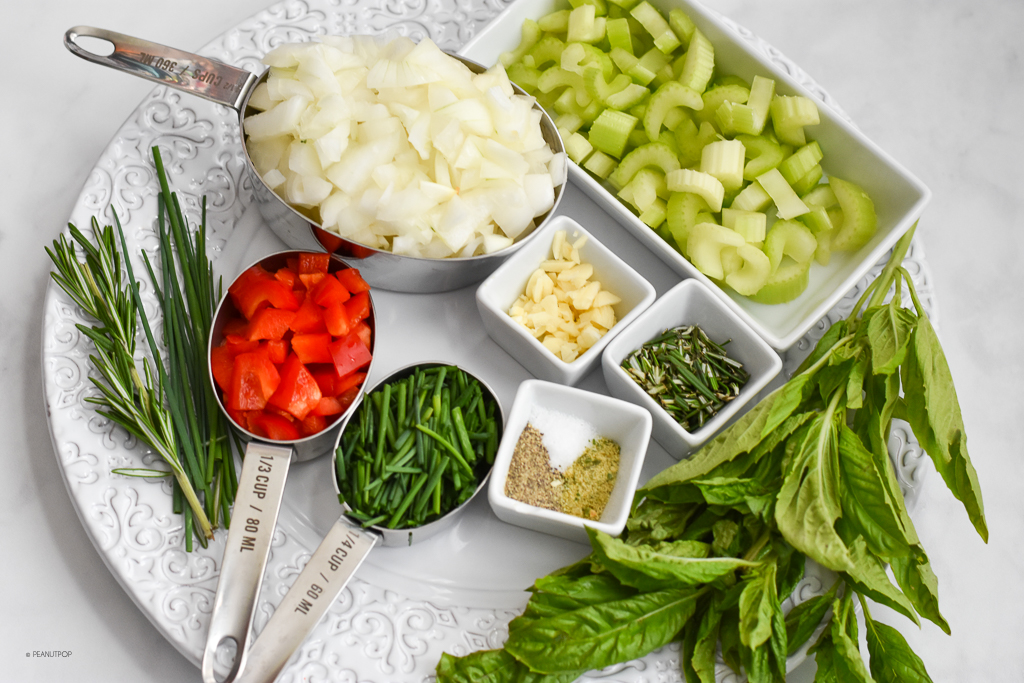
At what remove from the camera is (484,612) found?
1650mm

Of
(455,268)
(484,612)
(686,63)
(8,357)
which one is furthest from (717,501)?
(8,357)

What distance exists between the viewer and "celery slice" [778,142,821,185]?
6.24 ft

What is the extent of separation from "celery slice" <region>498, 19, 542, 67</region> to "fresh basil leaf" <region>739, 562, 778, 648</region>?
4.60 feet

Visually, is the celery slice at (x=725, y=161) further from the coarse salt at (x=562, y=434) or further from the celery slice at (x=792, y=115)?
the coarse salt at (x=562, y=434)

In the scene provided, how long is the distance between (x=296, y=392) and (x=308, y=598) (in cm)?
41

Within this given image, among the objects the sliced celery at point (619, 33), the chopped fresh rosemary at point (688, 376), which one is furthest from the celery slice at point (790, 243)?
the sliced celery at point (619, 33)

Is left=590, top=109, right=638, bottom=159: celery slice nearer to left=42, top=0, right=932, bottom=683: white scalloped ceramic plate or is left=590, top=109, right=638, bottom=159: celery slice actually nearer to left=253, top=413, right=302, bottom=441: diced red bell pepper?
left=42, top=0, right=932, bottom=683: white scalloped ceramic plate

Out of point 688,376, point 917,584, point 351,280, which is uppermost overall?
point 917,584

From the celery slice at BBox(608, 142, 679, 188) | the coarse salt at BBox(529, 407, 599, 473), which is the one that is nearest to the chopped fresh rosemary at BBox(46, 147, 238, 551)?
the coarse salt at BBox(529, 407, 599, 473)

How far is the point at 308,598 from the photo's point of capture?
1.50m

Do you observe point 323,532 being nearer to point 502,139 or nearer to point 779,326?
point 502,139

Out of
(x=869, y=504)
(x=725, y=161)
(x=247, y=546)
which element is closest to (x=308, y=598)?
(x=247, y=546)

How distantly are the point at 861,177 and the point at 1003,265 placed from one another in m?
0.69

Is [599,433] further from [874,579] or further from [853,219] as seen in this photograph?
[853,219]
